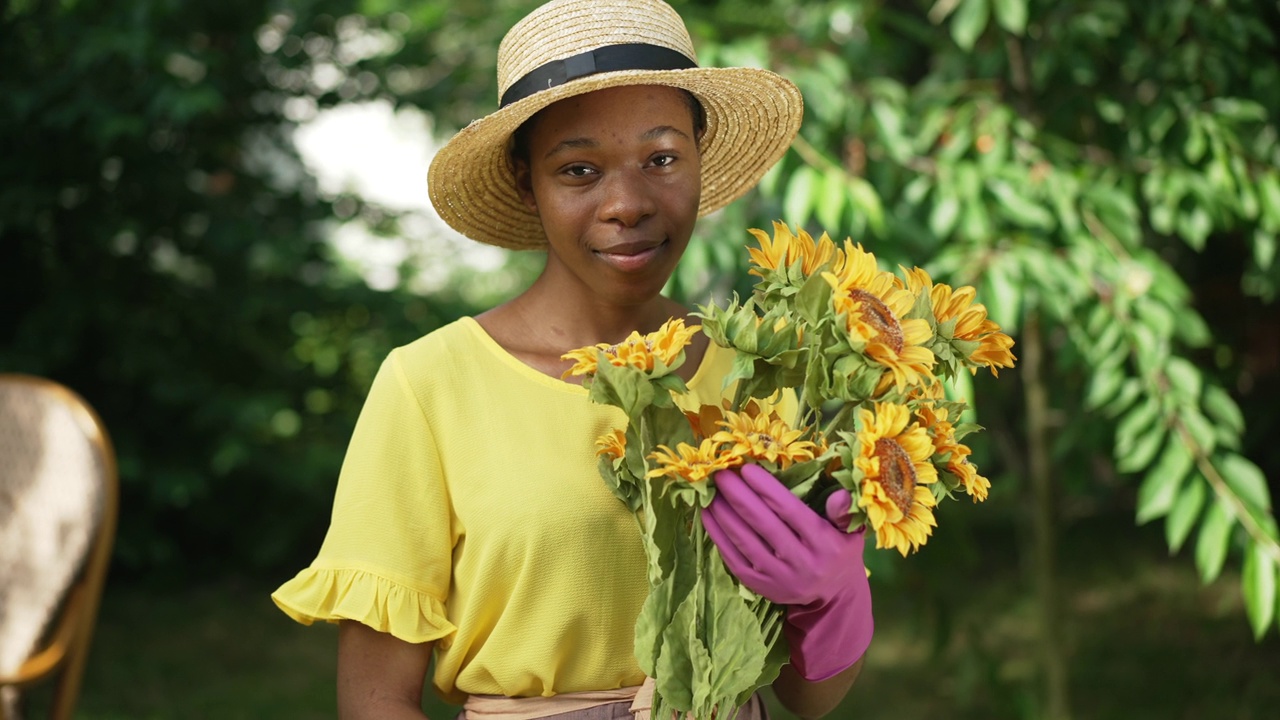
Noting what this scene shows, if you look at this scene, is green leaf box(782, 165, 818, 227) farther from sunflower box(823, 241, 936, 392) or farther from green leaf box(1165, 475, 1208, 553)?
sunflower box(823, 241, 936, 392)

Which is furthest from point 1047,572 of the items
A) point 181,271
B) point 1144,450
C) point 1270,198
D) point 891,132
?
point 181,271

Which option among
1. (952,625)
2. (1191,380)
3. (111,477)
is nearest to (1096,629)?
(952,625)

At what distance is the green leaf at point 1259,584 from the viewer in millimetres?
2285

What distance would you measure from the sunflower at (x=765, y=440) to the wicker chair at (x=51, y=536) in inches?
60.7

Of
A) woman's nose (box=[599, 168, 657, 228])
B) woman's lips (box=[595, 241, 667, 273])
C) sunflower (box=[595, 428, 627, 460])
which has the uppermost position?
woman's nose (box=[599, 168, 657, 228])

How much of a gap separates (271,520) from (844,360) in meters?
4.45

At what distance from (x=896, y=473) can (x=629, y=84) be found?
0.52m

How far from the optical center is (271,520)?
202 inches

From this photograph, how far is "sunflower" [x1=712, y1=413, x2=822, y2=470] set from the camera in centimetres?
109

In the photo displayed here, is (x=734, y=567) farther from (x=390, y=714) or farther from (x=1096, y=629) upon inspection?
(x=1096, y=629)

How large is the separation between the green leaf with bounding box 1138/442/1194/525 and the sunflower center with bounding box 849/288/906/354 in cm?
→ 149

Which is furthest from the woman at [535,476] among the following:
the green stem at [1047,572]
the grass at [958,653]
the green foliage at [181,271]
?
the green foliage at [181,271]

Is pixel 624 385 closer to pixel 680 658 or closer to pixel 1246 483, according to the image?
pixel 680 658

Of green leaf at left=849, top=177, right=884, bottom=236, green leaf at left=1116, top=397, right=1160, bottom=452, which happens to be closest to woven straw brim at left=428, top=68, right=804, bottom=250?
green leaf at left=849, top=177, right=884, bottom=236
